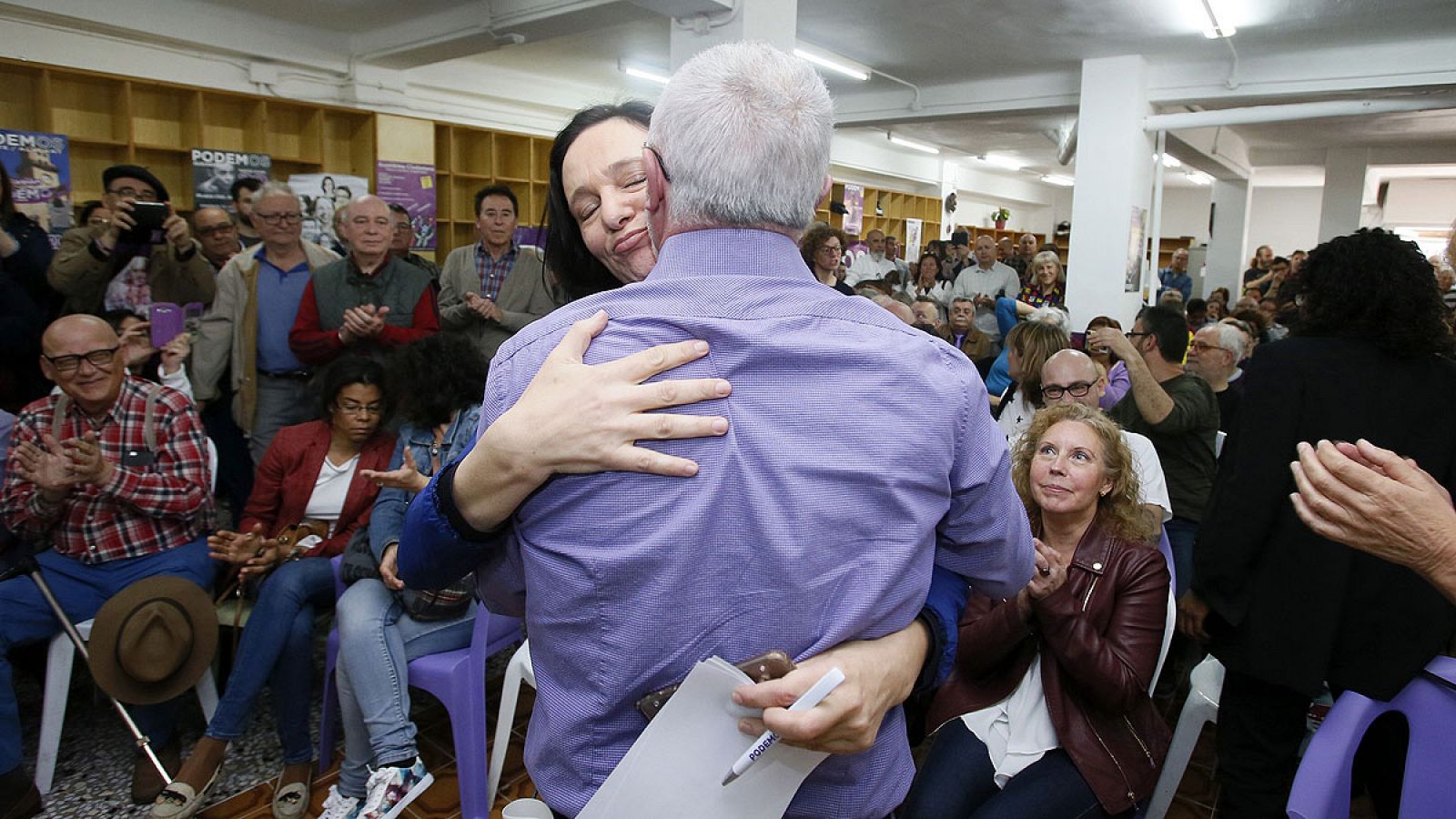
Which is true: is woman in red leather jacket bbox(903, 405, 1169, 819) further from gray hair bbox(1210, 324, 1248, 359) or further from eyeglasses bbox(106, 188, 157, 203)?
eyeglasses bbox(106, 188, 157, 203)

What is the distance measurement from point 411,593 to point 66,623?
99 centimetres

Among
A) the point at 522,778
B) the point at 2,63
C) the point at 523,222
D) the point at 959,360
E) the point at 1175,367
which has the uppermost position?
the point at 2,63

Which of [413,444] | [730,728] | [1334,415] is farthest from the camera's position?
[413,444]

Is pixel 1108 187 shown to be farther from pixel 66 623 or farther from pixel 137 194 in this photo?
pixel 66 623

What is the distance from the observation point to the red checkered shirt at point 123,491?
8.22 feet

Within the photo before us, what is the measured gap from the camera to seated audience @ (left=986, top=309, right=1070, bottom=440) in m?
3.29

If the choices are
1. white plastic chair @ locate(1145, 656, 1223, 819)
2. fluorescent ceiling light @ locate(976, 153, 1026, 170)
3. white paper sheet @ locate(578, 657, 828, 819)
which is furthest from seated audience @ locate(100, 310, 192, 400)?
fluorescent ceiling light @ locate(976, 153, 1026, 170)

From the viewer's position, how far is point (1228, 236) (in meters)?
12.6

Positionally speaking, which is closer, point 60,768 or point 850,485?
point 850,485

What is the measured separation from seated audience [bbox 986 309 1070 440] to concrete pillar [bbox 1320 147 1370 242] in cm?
1040

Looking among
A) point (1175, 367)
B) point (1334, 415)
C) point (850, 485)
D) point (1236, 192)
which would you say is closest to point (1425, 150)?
point (1236, 192)

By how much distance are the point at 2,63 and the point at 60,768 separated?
17.0 feet

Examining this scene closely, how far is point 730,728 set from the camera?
2.38ft

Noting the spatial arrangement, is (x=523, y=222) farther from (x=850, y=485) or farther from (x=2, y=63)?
(x=850, y=485)
